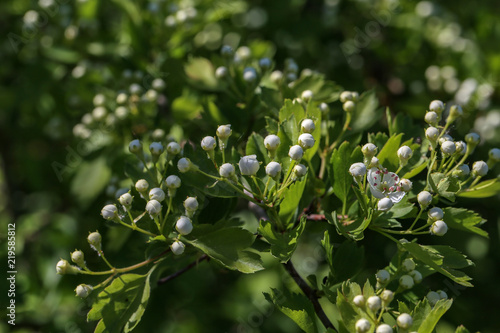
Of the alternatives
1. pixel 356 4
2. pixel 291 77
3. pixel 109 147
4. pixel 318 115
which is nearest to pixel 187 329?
pixel 109 147

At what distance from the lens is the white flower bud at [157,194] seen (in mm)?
1346

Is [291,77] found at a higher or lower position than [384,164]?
lower

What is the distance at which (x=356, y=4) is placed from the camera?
2.89 m

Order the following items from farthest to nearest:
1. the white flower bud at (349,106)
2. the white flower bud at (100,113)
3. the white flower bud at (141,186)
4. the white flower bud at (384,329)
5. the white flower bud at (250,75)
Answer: the white flower bud at (100,113) → the white flower bud at (250,75) → the white flower bud at (349,106) → the white flower bud at (141,186) → the white flower bud at (384,329)

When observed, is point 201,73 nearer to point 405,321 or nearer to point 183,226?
point 183,226

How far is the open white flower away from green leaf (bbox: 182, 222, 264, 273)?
35cm

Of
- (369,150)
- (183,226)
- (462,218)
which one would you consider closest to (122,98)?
(183,226)

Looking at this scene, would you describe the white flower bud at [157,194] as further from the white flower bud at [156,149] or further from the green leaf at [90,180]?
the green leaf at [90,180]

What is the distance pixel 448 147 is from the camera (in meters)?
1.30

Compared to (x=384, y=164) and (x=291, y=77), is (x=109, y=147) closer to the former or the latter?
(x=291, y=77)

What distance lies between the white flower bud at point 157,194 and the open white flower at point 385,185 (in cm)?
55

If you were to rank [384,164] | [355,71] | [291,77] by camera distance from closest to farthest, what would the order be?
[384,164], [291,77], [355,71]

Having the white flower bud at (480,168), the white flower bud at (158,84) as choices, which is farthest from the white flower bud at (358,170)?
the white flower bud at (158,84)

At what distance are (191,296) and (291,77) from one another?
1.12 m
